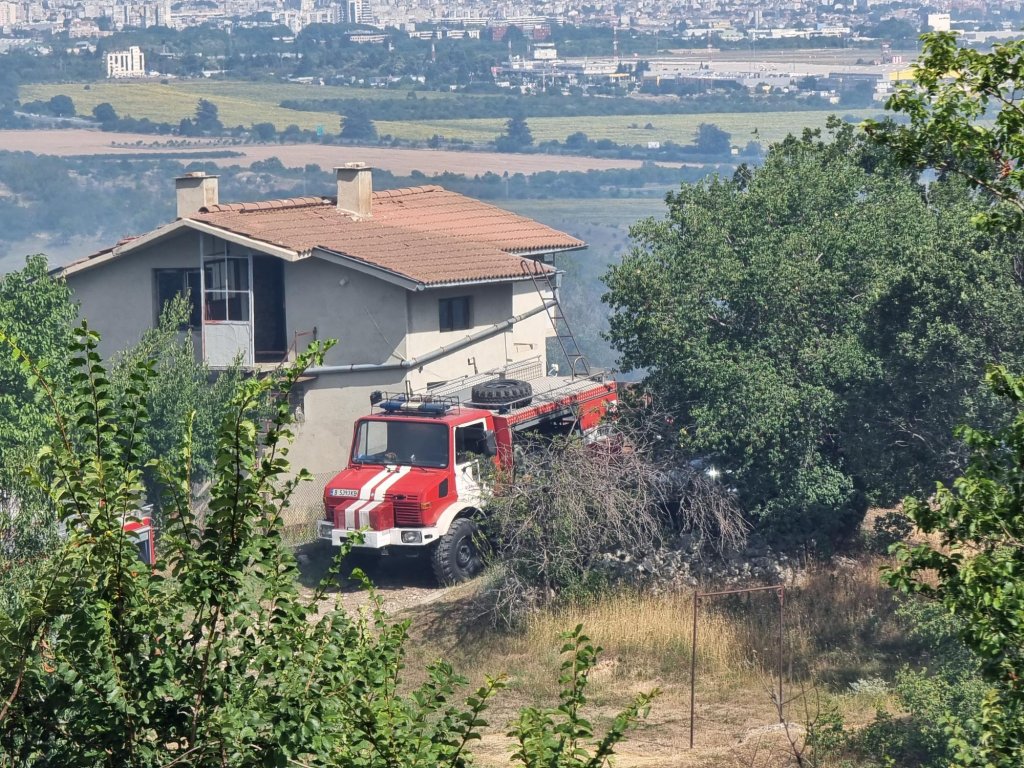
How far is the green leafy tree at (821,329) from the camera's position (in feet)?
66.8

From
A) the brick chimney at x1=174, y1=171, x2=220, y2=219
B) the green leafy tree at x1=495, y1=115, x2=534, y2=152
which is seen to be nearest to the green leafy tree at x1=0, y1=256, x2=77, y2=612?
the brick chimney at x1=174, y1=171, x2=220, y2=219

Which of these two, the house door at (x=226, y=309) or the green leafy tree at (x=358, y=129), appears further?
the green leafy tree at (x=358, y=129)

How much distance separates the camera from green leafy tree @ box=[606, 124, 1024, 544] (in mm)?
20359

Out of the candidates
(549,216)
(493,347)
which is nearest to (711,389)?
(493,347)

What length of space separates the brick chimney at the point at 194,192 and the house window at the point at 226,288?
91.7 inches

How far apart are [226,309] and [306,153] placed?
13651 cm

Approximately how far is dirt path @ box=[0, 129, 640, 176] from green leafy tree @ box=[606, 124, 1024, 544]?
126 meters

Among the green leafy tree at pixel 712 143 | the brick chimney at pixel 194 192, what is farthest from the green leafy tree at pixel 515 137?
the brick chimney at pixel 194 192

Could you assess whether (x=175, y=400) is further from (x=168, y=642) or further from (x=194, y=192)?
(x=168, y=642)

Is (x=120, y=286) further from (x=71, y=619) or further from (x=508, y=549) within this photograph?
(x=71, y=619)

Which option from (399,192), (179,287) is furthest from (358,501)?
(399,192)

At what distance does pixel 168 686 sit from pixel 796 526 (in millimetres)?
16942

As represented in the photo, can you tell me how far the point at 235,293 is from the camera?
31766mm

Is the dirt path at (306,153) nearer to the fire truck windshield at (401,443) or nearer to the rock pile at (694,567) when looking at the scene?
the fire truck windshield at (401,443)
